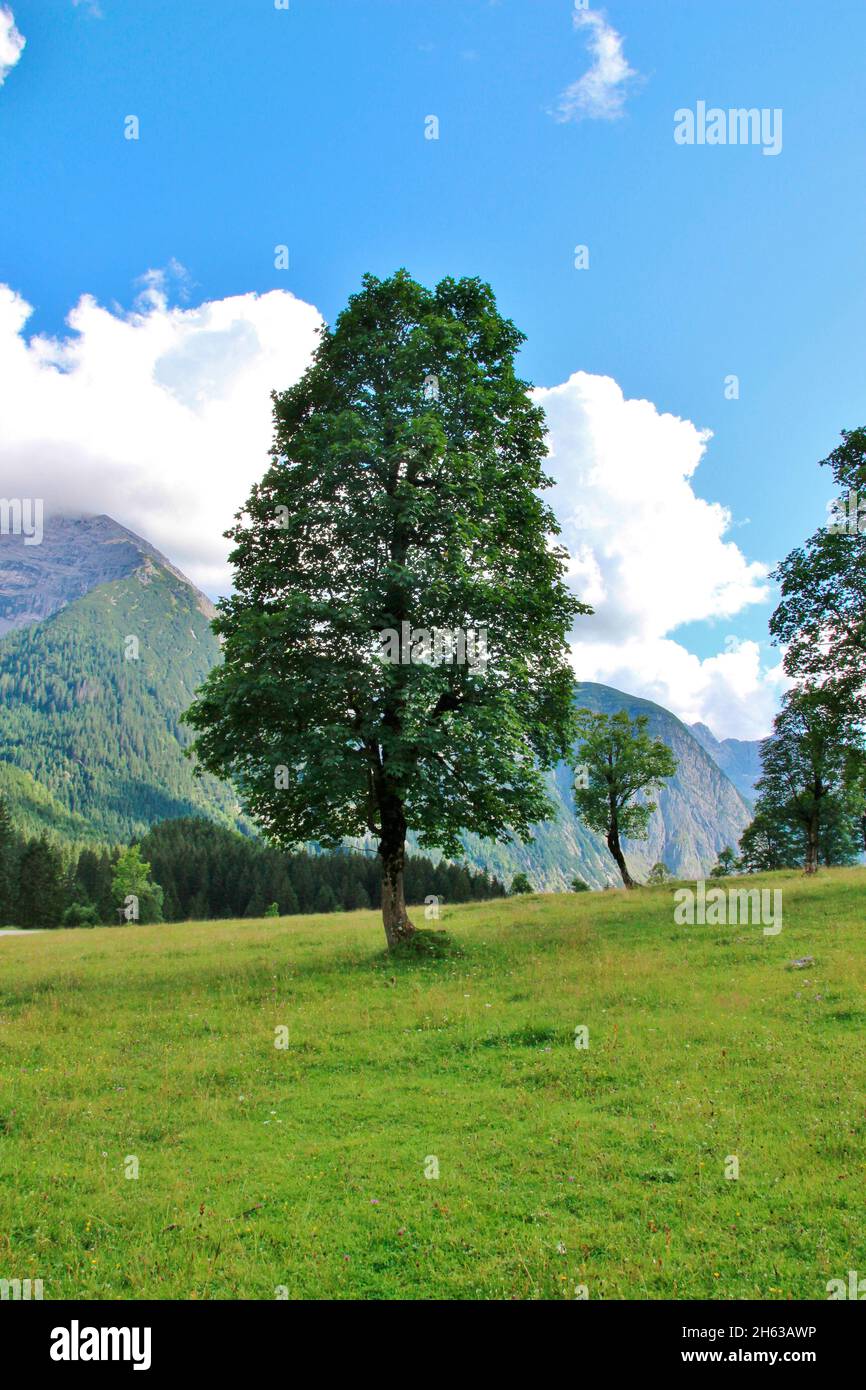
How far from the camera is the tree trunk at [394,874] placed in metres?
23.3

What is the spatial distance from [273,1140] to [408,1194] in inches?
106

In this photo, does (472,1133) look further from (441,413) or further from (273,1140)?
(441,413)

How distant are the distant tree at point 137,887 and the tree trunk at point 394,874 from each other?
82493 millimetres

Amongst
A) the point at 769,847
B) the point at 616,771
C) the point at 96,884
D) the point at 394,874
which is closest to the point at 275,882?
the point at 96,884

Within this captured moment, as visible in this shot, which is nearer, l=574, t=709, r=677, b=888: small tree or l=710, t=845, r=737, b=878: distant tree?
l=574, t=709, r=677, b=888: small tree

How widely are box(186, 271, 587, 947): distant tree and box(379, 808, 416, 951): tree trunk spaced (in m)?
0.07

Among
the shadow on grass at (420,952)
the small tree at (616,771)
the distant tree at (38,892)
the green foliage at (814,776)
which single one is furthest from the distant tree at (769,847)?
the distant tree at (38,892)

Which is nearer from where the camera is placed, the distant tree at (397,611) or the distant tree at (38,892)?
the distant tree at (397,611)

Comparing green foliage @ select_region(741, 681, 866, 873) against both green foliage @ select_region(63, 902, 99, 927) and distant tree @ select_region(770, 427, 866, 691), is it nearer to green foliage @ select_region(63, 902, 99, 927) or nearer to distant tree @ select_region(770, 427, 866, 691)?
distant tree @ select_region(770, 427, 866, 691)

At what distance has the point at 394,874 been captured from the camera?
2380 cm

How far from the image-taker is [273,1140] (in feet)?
33.4

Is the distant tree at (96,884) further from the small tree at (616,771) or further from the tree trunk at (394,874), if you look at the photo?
the tree trunk at (394,874)

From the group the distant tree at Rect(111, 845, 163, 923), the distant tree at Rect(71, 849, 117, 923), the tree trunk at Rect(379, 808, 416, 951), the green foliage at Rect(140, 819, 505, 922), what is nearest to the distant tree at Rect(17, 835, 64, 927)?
the distant tree at Rect(111, 845, 163, 923)

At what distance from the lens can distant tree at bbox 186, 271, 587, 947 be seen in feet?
69.9
